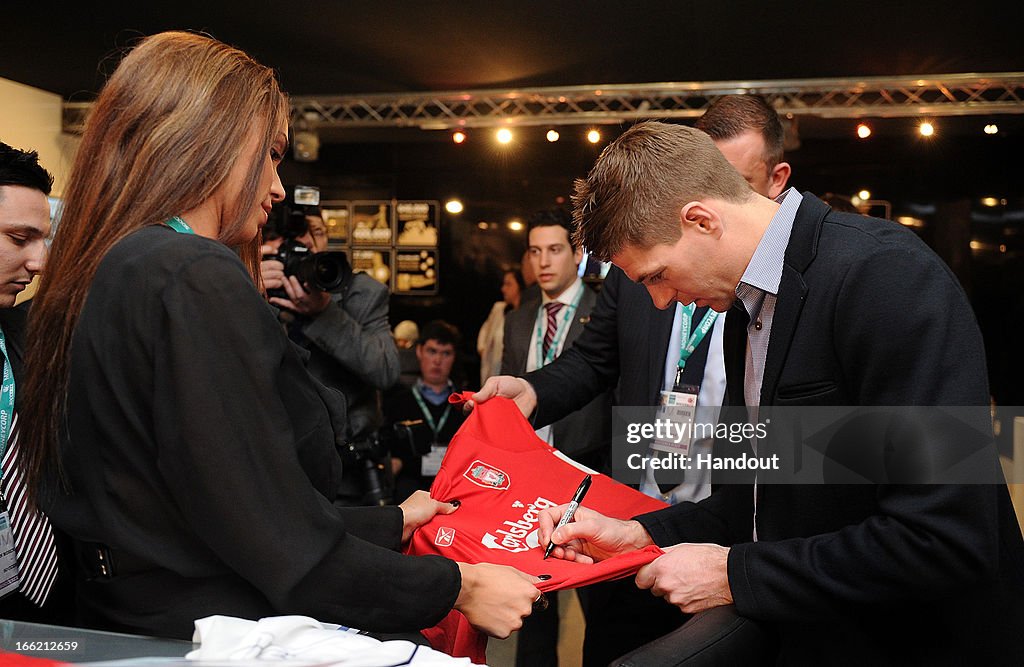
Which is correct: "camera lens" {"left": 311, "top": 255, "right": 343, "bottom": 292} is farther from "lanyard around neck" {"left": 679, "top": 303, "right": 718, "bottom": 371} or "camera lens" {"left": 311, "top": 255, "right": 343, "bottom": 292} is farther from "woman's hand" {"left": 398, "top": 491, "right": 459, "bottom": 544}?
"woman's hand" {"left": 398, "top": 491, "right": 459, "bottom": 544}

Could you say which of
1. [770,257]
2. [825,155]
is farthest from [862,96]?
[770,257]

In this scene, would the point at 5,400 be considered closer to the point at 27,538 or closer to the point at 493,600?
the point at 27,538

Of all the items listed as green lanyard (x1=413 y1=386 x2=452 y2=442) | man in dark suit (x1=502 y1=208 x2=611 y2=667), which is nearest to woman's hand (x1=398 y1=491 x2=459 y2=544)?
man in dark suit (x1=502 y1=208 x2=611 y2=667)

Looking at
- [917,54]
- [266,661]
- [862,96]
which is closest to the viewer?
[266,661]

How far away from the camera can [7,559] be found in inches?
65.2

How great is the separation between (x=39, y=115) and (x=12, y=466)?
3995 millimetres

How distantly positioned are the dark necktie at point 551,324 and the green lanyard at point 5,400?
2.52m

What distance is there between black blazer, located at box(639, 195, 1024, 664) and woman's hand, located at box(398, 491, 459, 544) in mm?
596

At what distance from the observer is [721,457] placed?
6.80 ft

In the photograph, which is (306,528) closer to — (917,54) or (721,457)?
(721,457)

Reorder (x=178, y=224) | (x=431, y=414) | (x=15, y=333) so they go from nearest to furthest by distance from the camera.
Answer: (x=178, y=224)
(x=15, y=333)
(x=431, y=414)

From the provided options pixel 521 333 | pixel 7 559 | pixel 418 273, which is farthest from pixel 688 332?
pixel 418 273

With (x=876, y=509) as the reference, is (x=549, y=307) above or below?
above

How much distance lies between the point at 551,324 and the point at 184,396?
313 cm
